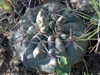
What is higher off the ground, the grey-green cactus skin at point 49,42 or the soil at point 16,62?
the grey-green cactus skin at point 49,42

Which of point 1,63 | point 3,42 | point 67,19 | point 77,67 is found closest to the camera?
point 67,19

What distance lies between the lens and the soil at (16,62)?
164cm

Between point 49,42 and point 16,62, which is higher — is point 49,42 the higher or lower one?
the higher one

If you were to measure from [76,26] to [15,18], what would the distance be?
108 centimetres

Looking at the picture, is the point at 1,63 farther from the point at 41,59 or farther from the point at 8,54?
the point at 41,59

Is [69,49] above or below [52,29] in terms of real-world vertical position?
below

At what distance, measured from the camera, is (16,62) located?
1.87m

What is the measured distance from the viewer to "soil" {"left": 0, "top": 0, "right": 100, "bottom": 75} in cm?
164

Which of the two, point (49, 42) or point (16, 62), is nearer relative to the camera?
point (49, 42)

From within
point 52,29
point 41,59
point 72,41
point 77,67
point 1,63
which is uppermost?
point 52,29

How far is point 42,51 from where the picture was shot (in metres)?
1.34

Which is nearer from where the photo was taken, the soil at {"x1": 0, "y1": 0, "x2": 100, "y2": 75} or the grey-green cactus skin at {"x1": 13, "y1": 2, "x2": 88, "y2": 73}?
the grey-green cactus skin at {"x1": 13, "y1": 2, "x2": 88, "y2": 73}

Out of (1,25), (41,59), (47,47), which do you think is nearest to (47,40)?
(47,47)

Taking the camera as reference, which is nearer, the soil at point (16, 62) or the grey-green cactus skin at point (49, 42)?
the grey-green cactus skin at point (49, 42)
